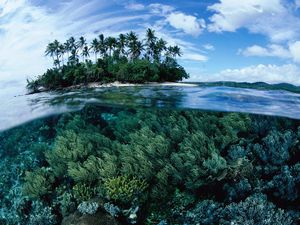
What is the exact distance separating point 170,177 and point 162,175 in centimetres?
30

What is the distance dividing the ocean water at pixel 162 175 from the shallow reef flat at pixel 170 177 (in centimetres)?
2

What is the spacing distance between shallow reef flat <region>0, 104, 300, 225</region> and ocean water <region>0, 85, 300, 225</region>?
0.02 metres

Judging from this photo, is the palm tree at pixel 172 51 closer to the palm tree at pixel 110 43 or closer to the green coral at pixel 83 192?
the palm tree at pixel 110 43

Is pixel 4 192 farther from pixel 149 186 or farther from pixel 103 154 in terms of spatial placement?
pixel 149 186

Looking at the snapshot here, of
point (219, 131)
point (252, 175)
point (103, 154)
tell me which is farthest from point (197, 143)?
point (103, 154)

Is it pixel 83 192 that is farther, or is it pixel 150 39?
pixel 150 39

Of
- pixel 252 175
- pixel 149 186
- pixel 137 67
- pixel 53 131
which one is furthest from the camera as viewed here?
pixel 137 67

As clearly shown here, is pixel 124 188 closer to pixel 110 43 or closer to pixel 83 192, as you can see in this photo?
pixel 83 192

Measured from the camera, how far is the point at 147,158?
10117 millimetres

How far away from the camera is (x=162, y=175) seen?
9.68m

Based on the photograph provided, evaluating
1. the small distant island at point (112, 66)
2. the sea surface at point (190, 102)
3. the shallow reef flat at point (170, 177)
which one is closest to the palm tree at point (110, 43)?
the small distant island at point (112, 66)

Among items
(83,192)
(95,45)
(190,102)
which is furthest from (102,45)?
(83,192)

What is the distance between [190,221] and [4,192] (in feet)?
21.9

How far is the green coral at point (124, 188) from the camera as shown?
9430 millimetres
